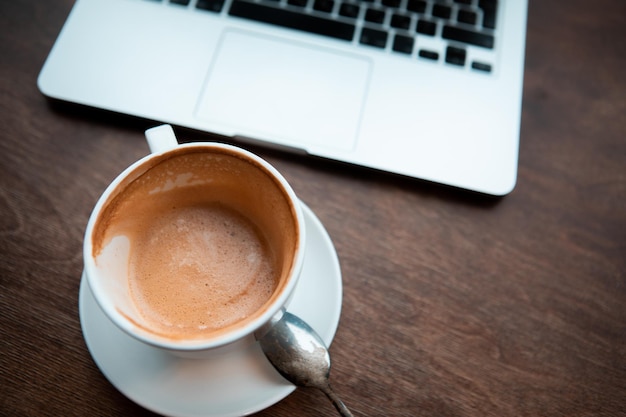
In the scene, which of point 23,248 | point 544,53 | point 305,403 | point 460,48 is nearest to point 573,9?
point 544,53

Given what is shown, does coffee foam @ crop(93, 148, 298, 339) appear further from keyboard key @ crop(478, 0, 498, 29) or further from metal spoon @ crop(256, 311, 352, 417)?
keyboard key @ crop(478, 0, 498, 29)

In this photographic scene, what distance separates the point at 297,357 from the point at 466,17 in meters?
0.55

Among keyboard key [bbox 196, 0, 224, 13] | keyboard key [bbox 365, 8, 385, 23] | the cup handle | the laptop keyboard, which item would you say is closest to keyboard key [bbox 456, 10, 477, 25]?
the laptop keyboard

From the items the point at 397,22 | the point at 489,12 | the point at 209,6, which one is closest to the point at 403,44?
the point at 397,22

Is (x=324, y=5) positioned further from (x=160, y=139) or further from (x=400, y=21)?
(x=160, y=139)

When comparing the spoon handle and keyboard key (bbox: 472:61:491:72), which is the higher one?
keyboard key (bbox: 472:61:491:72)

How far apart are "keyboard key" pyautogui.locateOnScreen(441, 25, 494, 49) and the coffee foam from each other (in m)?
0.40

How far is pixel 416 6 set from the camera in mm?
771

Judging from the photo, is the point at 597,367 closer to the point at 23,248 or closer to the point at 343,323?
the point at 343,323

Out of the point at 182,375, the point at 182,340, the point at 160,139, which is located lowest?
the point at 182,375

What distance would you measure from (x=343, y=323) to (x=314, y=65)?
0.37m

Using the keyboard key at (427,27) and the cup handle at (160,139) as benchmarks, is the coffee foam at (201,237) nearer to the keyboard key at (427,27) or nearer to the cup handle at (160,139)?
the cup handle at (160,139)

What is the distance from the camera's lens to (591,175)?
2.37ft

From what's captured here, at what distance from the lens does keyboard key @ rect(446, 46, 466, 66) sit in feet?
2.45
